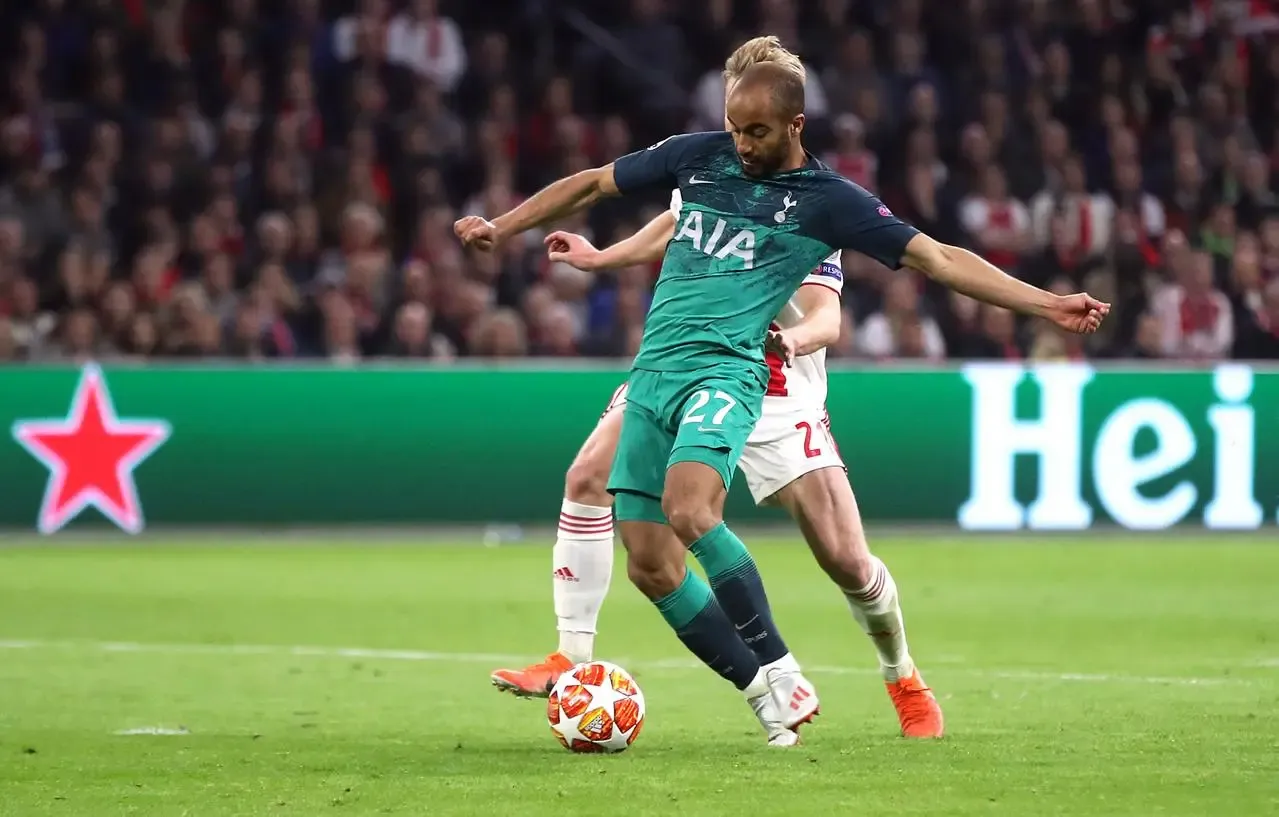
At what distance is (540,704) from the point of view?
833 centimetres

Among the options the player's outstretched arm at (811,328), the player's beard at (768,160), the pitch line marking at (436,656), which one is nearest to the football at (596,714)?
the player's outstretched arm at (811,328)

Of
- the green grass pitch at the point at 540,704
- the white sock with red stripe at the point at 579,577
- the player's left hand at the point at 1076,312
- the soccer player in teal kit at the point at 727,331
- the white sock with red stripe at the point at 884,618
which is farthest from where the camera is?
the white sock with red stripe at the point at 579,577

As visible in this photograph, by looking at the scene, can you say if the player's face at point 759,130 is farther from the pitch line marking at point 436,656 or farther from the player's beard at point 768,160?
the pitch line marking at point 436,656

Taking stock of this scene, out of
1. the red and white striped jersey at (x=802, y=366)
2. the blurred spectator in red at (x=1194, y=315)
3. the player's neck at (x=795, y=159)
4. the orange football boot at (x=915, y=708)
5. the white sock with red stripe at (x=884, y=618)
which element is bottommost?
the blurred spectator in red at (x=1194, y=315)

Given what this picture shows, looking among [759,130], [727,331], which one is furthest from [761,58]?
[727,331]

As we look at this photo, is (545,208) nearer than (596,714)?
No

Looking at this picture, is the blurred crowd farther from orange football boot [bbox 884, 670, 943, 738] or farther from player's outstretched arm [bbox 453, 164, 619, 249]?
orange football boot [bbox 884, 670, 943, 738]

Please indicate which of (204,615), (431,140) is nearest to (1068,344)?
(431,140)

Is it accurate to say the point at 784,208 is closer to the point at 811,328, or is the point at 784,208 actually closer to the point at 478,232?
the point at 811,328

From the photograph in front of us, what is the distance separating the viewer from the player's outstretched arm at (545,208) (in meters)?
6.96

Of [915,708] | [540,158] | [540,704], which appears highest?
[540,158]

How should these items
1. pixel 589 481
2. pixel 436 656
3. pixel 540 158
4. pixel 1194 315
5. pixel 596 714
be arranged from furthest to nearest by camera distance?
pixel 540 158, pixel 1194 315, pixel 436 656, pixel 589 481, pixel 596 714

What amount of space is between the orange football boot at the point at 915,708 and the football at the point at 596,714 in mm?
898

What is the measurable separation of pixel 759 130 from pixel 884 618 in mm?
1696
